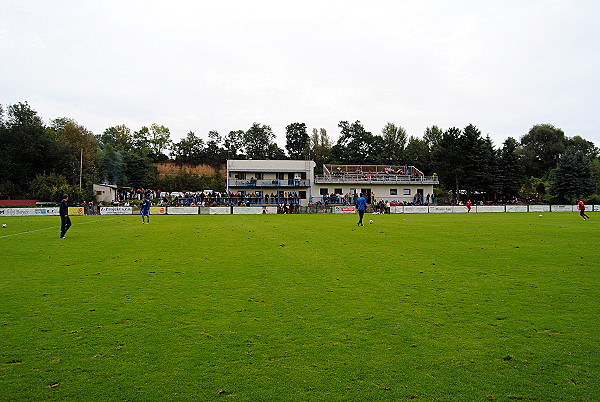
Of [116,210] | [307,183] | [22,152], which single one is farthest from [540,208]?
[22,152]

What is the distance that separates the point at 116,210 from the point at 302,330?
166 ft

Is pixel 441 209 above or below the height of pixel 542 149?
below

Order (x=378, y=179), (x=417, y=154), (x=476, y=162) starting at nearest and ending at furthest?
1. (x=378, y=179)
2. (x=476, y=162)
3. (x=417, y=154)

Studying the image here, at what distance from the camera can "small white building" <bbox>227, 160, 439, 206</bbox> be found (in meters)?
69.1

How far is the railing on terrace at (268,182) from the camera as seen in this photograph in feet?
225

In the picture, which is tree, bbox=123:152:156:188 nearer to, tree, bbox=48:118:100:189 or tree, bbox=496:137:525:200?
tree, bbox=48:118:100:189

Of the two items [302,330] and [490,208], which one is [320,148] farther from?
[302,330]

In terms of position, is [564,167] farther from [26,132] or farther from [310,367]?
[26,132]

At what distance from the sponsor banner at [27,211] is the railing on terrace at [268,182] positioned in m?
26.1

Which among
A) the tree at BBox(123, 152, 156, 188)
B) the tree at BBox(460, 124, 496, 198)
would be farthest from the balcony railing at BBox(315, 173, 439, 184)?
the tree at BBox(123, 152, 156, 188)

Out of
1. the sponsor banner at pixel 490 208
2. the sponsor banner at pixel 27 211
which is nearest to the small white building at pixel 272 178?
the sponsor banner at pixel 490 208

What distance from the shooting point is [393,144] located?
3826 inches

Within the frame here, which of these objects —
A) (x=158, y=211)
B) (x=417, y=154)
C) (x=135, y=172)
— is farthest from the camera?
(x=417, y=154)

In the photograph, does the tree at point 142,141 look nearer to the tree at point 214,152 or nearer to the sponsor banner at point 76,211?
the tree at point 214,152
